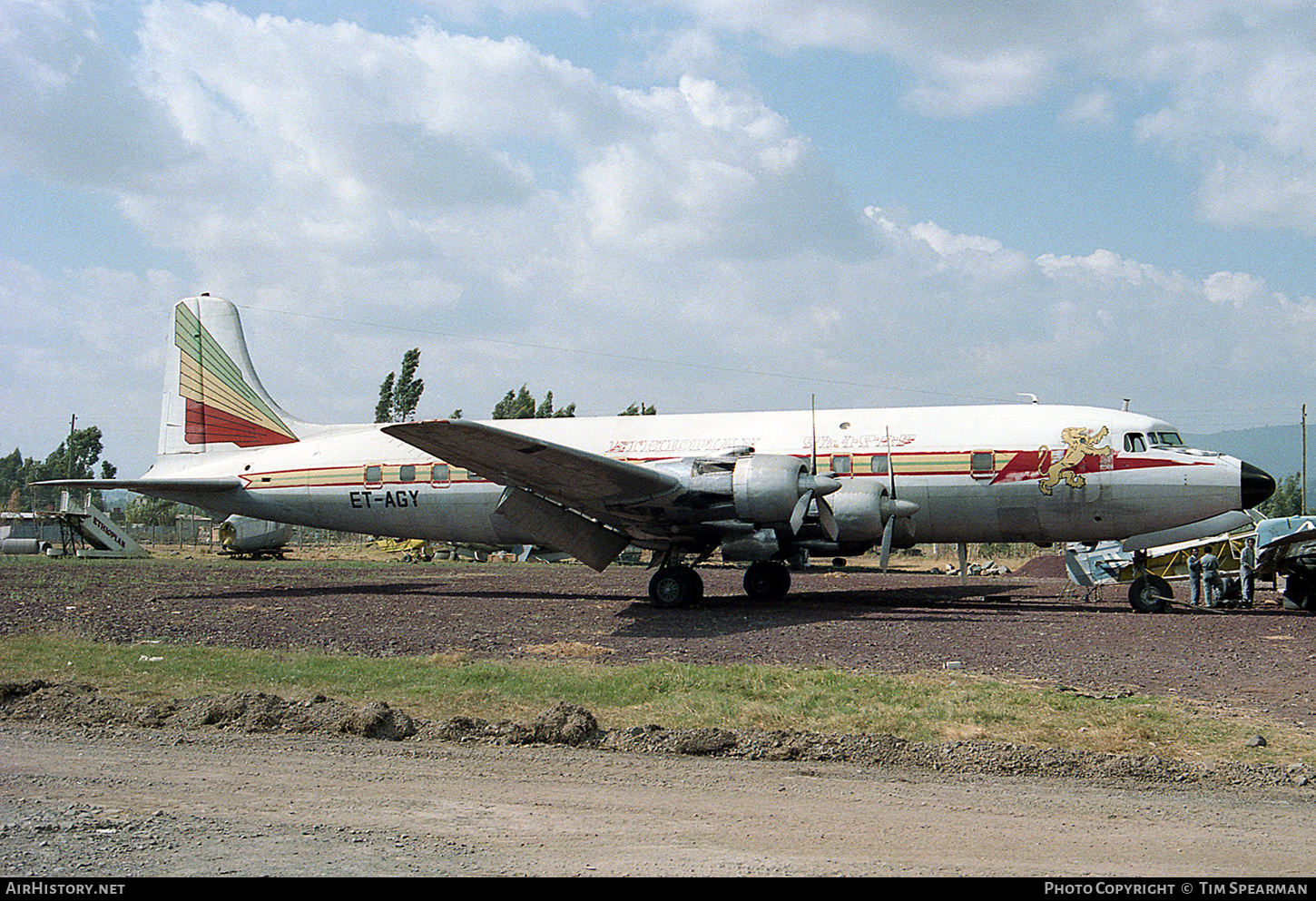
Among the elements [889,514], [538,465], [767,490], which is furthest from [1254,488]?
[538,465]

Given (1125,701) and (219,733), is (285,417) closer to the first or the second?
(219,733)

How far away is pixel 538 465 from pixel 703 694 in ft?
22.1

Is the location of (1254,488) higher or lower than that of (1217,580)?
higher

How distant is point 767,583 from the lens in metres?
18.6

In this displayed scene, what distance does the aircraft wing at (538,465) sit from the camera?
14055 millimetres

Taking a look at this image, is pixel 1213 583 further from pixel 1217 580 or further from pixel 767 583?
pixel 767 583

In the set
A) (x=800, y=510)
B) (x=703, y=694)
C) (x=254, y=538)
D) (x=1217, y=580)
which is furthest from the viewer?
(x=254, y=538)

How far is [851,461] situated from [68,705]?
1290 centimetres

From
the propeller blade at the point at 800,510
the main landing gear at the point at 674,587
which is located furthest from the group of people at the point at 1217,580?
the main landing gear at the point at 674,587

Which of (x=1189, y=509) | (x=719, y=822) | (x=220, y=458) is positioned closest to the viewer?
(x=719, y=822)

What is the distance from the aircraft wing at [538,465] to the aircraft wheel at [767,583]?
12.1ft

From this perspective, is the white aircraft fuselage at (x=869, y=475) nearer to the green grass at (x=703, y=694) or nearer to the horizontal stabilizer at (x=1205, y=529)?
the horizontal stabilizer at (x=1205, y=529)

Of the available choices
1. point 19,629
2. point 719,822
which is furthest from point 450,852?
point 19,629

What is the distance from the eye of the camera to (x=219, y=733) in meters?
7.58
